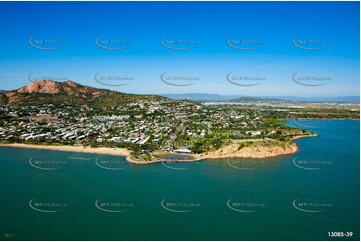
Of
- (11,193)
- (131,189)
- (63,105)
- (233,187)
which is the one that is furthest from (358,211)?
(63,105)

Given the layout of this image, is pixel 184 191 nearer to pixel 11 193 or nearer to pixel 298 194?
pixel 298 194

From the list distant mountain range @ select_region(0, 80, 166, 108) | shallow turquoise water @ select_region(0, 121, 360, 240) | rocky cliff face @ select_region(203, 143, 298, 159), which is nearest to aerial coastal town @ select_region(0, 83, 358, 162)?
rocky cliff face @ select_region(203, 143, 298, 159)


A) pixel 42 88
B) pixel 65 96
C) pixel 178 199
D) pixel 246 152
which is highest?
pixel 42 88

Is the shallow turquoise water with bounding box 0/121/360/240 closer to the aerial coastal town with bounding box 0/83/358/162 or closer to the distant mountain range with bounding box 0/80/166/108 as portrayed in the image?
the aerial coastal town with bounding box 0/83/358/162

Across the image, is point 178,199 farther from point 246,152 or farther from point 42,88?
point 42,88

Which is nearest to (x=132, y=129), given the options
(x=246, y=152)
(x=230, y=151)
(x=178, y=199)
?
(x=230, y=151)

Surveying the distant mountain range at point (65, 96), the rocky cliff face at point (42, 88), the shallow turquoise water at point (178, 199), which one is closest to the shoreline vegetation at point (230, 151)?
the shallow turquoise water at point (178, 199)

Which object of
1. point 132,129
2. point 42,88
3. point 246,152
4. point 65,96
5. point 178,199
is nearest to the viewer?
point 178,199
